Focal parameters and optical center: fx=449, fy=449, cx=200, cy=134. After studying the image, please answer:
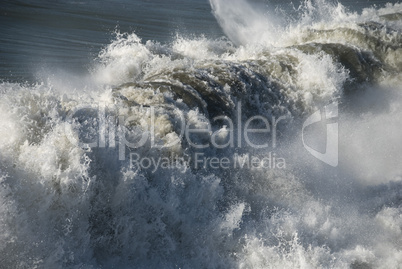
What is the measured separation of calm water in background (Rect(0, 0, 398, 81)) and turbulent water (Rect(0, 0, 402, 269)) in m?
1.24

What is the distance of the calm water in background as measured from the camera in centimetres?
1184

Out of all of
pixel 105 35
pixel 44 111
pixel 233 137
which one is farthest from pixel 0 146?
pixel 105 35

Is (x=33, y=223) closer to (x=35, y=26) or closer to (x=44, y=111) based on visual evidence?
(x=44, y=111)

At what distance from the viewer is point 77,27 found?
51.1ft

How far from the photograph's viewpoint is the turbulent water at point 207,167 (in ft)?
16.4

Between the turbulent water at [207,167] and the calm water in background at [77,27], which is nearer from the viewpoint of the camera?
the turbulent water at [207,167]

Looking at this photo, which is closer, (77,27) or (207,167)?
(207,167)

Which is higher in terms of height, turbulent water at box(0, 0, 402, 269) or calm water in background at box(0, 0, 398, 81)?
calm water in background at box(0, 0, 398, 81)

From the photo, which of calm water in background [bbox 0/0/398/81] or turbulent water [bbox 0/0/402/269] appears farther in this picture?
calm water in background [bbox 0/0/398/81]

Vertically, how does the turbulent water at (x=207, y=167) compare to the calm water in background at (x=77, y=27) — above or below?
below

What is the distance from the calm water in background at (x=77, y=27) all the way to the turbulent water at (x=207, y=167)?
4.08 feet

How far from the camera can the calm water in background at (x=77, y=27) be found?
466 inches

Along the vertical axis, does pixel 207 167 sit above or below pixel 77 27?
below

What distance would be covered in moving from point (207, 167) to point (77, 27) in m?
10.7
